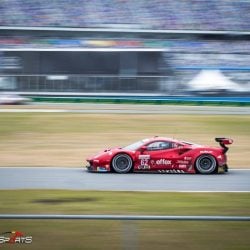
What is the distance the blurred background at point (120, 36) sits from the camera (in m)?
39.5

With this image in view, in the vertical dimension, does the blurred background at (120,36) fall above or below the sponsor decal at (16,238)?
above

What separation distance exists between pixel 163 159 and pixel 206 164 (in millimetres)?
939

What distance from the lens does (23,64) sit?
131ft

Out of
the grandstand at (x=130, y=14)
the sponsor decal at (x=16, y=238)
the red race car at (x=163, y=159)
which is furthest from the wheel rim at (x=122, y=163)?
the grandstand at (x=130, y=14)

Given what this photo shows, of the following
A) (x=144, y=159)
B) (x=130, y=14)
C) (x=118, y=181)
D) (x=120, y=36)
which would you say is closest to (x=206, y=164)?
(x=144, y=159)

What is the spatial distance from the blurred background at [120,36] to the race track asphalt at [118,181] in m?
25.3

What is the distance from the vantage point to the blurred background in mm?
39469

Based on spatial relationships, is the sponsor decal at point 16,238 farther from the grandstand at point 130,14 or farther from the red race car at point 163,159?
the grandstand at point 130,14

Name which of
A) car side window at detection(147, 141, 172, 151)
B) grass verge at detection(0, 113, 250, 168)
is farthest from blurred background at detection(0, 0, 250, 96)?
car side window at detection(147, 141, 172, 151)

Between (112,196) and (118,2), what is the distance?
105ft

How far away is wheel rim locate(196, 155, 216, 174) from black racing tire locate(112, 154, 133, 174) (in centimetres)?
148

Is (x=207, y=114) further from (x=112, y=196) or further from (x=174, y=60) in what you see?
(x=112, y=196)

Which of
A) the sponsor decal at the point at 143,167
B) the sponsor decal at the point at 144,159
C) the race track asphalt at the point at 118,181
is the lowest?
the race track asphalt at the point at 118,181

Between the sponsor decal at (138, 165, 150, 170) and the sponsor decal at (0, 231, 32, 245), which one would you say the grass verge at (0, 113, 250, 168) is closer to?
the sponsor decal at (138, 165, 150, 170)
